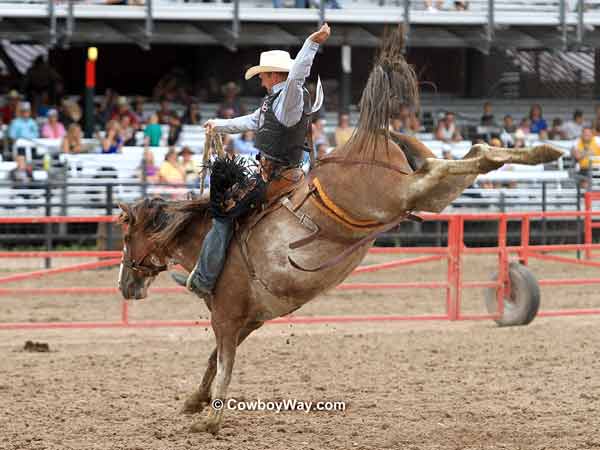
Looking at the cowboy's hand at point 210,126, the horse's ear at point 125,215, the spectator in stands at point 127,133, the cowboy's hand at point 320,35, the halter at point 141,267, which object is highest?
the cowboy's hand at point 320,35

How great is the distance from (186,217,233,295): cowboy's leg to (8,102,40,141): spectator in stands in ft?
38.9

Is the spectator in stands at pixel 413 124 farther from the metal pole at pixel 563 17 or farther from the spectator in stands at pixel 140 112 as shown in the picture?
the spectator in stands at pixel 140 112

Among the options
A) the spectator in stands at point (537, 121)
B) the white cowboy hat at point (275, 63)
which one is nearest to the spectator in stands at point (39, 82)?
the spectator in stands at point (537, 121)

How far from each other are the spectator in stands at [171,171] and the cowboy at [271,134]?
386 inches

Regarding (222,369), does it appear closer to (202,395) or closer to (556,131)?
(202,395)

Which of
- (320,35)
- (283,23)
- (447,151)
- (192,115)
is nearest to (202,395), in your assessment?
(320,35)

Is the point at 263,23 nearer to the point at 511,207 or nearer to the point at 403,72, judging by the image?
the point at 511,207

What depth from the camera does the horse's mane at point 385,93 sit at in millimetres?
6449

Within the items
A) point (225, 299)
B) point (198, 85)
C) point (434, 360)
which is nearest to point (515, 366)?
point (434, 360)

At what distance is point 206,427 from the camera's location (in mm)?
6918

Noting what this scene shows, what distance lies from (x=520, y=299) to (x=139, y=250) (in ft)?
17.1

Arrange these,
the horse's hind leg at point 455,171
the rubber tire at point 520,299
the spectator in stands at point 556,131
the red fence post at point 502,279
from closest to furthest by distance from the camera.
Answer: the horse's hind leg at point 455,171 → the rubber tire at point 520,299 → the red fence post at point 502,279 → the spectator in stands at point 556,131

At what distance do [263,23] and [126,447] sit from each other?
15371mm

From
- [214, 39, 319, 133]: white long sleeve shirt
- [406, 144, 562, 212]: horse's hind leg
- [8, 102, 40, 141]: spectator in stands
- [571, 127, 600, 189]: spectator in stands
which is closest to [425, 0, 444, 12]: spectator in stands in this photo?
[571, 127, 600, 189]: spectator in stands
